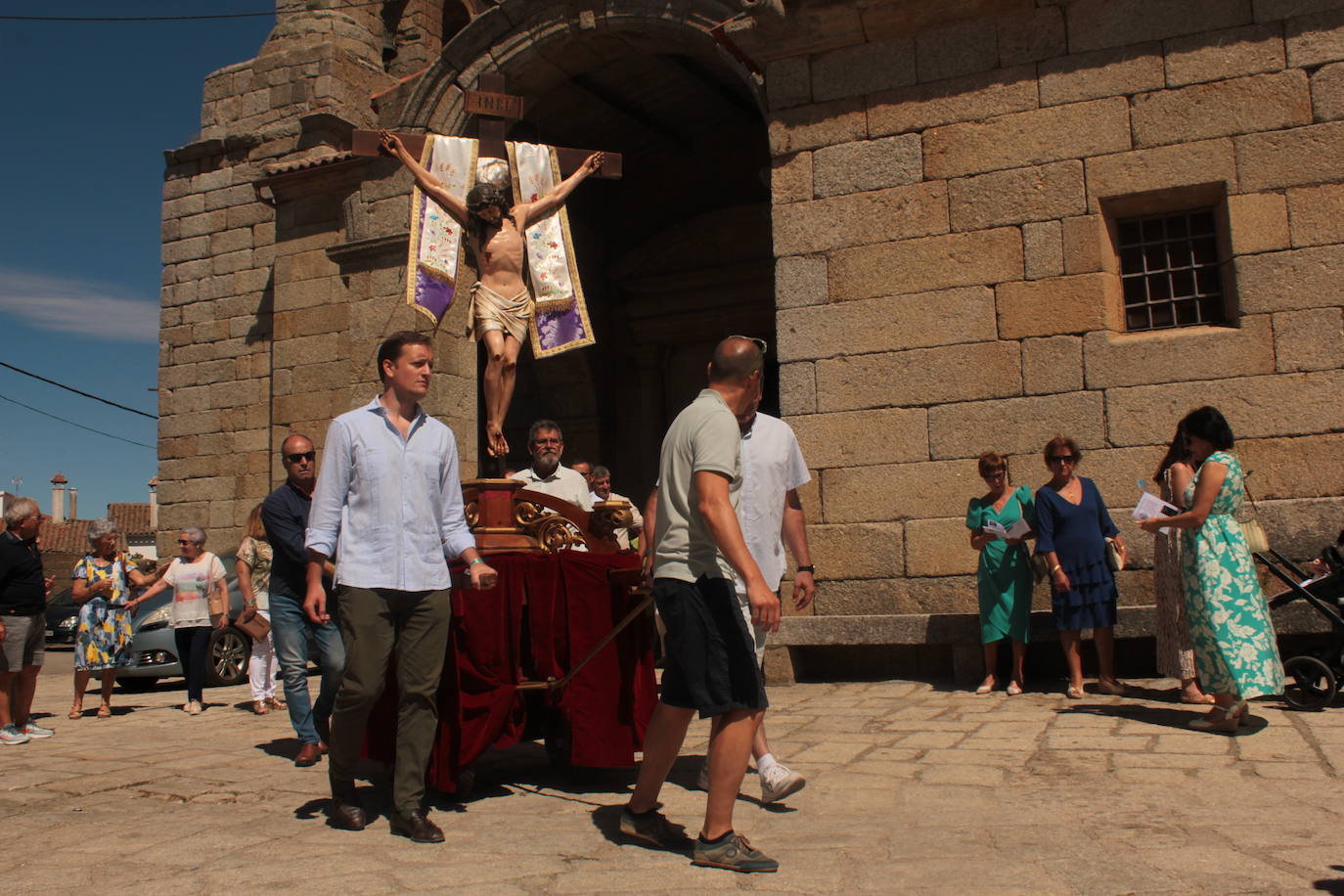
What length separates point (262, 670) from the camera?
7.29m

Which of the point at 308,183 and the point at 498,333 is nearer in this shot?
the point at 498,333

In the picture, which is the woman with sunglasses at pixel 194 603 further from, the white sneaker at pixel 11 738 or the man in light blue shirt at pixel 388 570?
the man in light blue shirt at pixel 388 570

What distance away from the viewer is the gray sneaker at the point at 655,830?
343 cm

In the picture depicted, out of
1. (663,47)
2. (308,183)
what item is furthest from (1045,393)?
(308,183)

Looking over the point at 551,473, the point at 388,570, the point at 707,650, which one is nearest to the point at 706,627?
the point at 707,650

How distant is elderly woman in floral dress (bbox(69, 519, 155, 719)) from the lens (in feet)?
24.7

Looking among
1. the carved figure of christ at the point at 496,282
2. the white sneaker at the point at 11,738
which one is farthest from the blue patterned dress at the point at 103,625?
the carved figure of christ at the point at 496,282

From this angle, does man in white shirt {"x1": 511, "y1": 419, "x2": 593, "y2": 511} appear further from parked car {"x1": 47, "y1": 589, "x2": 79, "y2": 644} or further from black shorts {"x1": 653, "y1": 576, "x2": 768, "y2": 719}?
parked car {"x1": 47, "y1": 589, "x2": 79, "y2": 644}

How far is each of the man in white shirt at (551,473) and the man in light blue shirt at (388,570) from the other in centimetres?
177

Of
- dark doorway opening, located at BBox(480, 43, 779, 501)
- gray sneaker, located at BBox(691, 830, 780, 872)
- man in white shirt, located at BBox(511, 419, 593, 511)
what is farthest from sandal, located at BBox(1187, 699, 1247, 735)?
dark doorway opening, located at BBox(480, 43, 779, 501)

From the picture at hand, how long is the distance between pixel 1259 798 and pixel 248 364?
11184mm

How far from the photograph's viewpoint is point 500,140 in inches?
249

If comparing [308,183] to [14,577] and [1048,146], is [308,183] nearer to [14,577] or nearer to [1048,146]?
[14,577]

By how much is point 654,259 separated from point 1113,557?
8140mm
